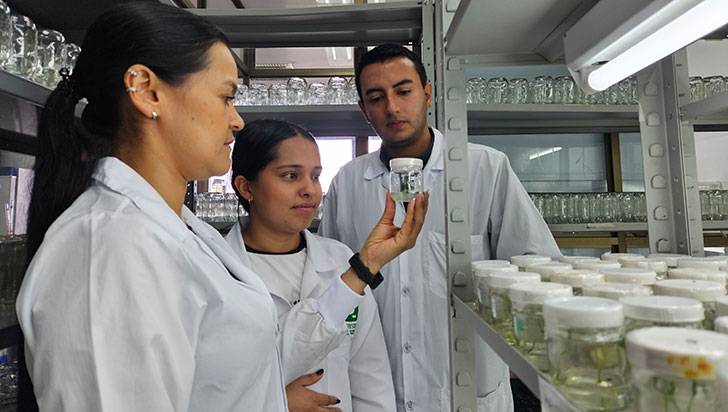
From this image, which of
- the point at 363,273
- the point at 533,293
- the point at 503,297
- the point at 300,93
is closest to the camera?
the point at 533,293

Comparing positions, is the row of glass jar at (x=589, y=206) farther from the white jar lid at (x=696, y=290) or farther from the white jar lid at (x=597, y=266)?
Answer: the white jar lid at (x=696, y=290)

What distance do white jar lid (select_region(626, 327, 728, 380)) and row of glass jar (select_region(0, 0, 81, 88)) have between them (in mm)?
1630

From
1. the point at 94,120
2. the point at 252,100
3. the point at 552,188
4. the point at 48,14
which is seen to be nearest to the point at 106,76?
the point at 94,120

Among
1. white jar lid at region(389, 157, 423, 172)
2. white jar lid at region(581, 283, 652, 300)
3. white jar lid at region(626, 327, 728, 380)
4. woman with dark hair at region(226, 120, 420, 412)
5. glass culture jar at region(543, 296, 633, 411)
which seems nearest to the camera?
white jar lid at region(626, 327, 728, 380)

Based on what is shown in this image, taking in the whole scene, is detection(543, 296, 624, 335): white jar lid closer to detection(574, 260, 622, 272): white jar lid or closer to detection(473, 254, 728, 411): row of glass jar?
detection(473, 254, 728, 411): row of glass jar

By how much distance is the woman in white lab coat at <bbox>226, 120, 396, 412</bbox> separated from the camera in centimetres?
116

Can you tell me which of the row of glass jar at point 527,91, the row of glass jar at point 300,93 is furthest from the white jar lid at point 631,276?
the row of glass jar at point 527,91

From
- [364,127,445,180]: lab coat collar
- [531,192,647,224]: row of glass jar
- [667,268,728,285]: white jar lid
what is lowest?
[667,268,728,285]: white jar lid

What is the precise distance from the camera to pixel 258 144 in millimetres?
1259

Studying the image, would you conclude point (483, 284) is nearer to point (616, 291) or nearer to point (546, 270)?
point (546, 270)

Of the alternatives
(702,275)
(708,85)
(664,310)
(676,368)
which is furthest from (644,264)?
(708,85)

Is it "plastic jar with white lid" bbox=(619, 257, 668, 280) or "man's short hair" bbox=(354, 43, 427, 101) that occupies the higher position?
"man's short hair" bbox=(354, 43, 427, 101)

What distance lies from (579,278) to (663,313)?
0.64 ft

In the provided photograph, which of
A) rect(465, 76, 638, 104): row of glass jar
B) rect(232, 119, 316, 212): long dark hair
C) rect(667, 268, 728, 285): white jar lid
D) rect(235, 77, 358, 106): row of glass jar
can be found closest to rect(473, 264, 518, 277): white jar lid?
rect(667, 268, 728, 285): white jar lid
